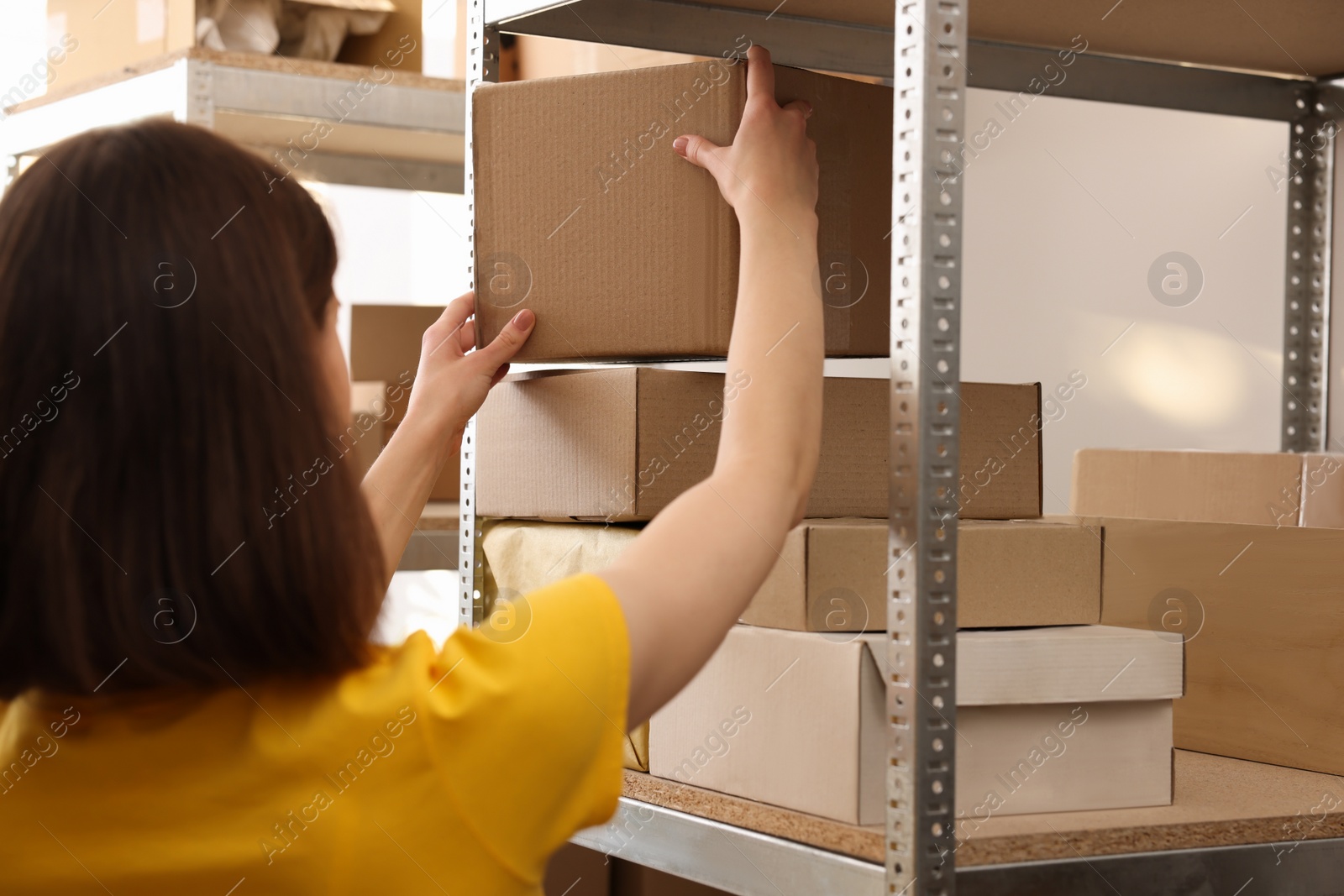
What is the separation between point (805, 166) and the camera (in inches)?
37.3

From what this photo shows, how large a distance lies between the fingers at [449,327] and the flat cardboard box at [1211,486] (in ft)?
2.19

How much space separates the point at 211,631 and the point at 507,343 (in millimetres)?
511

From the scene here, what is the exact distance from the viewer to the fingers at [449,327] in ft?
3.78

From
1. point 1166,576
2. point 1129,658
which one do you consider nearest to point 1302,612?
point 1166,576

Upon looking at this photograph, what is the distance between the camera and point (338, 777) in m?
0.61

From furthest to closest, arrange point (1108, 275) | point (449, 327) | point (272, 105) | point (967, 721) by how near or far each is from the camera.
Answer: point (1108, 275)
point (272, 105)
point (449, 327)
point (967, 721)

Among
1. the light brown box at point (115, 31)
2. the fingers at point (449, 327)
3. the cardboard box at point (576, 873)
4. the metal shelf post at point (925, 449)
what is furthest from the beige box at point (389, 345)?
the metal shelf post at point (925, 449)

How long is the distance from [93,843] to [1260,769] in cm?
92

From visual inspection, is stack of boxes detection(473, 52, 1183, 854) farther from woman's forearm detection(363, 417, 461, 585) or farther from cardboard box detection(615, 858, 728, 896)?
cardboard box detection(615, 858, 728, 896)

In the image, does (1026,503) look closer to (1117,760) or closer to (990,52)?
(1117,760)

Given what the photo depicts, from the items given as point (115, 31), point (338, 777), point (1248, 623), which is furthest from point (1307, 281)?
point (115, 31)

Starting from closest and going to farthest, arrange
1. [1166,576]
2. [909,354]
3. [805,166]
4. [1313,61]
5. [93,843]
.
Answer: [93,843]
[909,354]
[805,166]
[1166,576]
[1313,61]

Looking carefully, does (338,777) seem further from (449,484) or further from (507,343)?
(449,484)

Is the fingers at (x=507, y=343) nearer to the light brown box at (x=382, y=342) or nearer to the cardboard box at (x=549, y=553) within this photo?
the cardboard box at (x=549, y=553)
